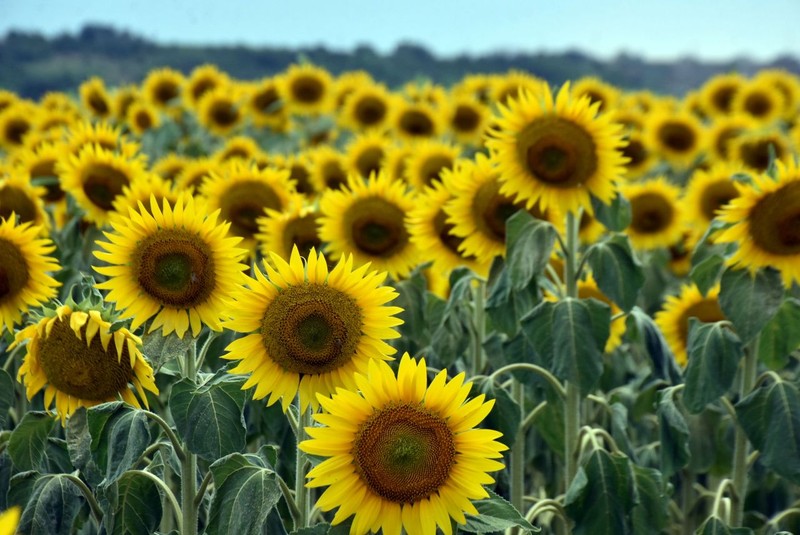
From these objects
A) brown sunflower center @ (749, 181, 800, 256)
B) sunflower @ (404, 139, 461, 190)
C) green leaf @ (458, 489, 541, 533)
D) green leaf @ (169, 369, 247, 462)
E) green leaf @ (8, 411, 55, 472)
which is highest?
brown sunflower center @ (749, 181, 800, 256)

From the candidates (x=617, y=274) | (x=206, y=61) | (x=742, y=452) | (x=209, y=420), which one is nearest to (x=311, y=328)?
(x=209, y=420)

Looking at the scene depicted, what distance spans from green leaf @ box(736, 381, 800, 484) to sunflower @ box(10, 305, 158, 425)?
2.02 metres

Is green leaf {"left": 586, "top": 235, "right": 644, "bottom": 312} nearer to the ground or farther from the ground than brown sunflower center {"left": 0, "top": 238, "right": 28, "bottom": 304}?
farther from the ground

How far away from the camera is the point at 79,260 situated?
4621mm

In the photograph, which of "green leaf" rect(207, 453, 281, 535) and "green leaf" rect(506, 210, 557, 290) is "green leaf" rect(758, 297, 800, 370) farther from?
"green leaf" rect(207, 453, 281, 535)

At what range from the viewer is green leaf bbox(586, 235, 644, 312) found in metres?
3.56

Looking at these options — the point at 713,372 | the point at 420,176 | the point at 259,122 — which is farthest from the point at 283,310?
the point at 259,122

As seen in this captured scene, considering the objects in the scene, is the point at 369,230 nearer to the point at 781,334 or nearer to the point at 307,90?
the point at 781,334

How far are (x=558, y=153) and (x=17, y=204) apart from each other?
2.25 m

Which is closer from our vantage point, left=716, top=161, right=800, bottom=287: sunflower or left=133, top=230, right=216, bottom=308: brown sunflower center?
left=133, top=230, right=216, bottom=308: brown sunflower center

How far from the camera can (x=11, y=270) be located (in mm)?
3230

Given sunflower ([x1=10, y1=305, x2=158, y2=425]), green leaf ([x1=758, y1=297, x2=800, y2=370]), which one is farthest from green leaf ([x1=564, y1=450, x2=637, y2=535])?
sunflower ([x1=10, y1=305, x2=158, y2=425])

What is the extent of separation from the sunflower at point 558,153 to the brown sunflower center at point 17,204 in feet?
6.49

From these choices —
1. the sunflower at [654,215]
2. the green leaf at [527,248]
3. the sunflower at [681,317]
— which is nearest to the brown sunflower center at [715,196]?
the sunflower at [654,215]
